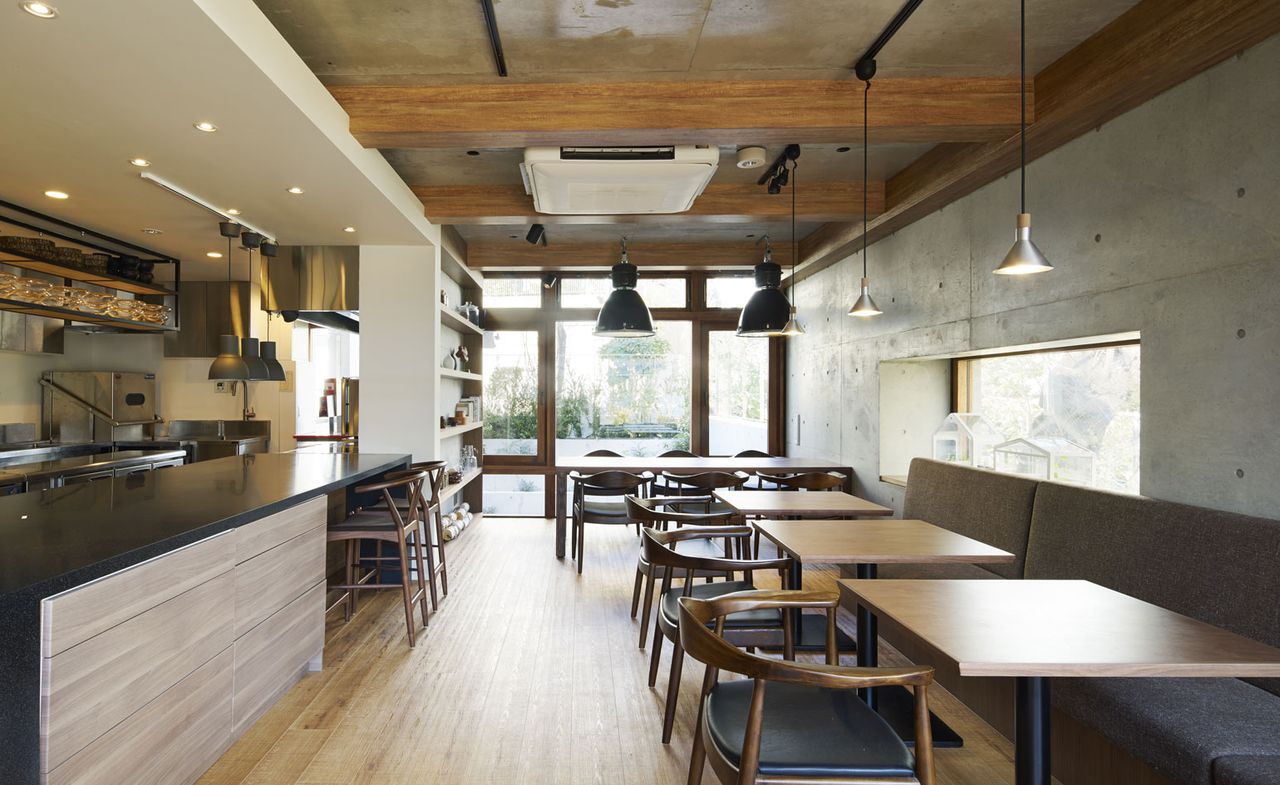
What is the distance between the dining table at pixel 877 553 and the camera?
255 centimetres

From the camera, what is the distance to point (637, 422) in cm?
786

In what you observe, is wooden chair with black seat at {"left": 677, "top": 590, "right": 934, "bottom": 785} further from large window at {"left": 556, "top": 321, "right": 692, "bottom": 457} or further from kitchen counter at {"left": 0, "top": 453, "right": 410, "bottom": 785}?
large window at {"left": 556, "top": 321, "right": 692, "bottom": 457}

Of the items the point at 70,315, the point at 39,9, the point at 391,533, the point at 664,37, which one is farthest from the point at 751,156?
the point at 70,315

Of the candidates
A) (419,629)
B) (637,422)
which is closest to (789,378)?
(637,422)

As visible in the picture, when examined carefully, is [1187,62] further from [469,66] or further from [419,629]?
[419,629]

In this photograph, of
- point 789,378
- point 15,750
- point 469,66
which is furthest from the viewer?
point 789,378

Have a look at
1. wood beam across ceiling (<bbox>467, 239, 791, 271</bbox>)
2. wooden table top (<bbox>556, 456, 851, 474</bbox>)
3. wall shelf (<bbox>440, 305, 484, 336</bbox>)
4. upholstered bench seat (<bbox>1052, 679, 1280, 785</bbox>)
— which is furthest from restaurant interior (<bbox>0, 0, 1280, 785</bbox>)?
wood beam across ceiling (<bbox>467, 239, 791, 271</bbox>)

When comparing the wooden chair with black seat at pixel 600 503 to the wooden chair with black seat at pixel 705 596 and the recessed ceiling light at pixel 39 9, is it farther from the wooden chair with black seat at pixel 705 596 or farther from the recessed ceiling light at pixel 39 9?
the recessed ceiling light at pixel 39 9

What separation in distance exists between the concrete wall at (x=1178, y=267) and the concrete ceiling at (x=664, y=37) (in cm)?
55

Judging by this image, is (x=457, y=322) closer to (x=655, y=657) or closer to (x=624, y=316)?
(x=624, y=316)

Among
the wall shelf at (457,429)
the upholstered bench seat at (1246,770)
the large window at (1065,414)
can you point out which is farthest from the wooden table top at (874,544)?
the wall shelf at (457,429)

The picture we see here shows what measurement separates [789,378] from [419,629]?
510cm

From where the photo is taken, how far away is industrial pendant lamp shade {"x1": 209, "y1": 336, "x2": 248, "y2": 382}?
4.84 meters

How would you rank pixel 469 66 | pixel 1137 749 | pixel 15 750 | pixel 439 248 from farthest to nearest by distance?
1. pixel 439 248
2. pixel 469 66
3. pixel 1137 749
4. pixel 15 750
